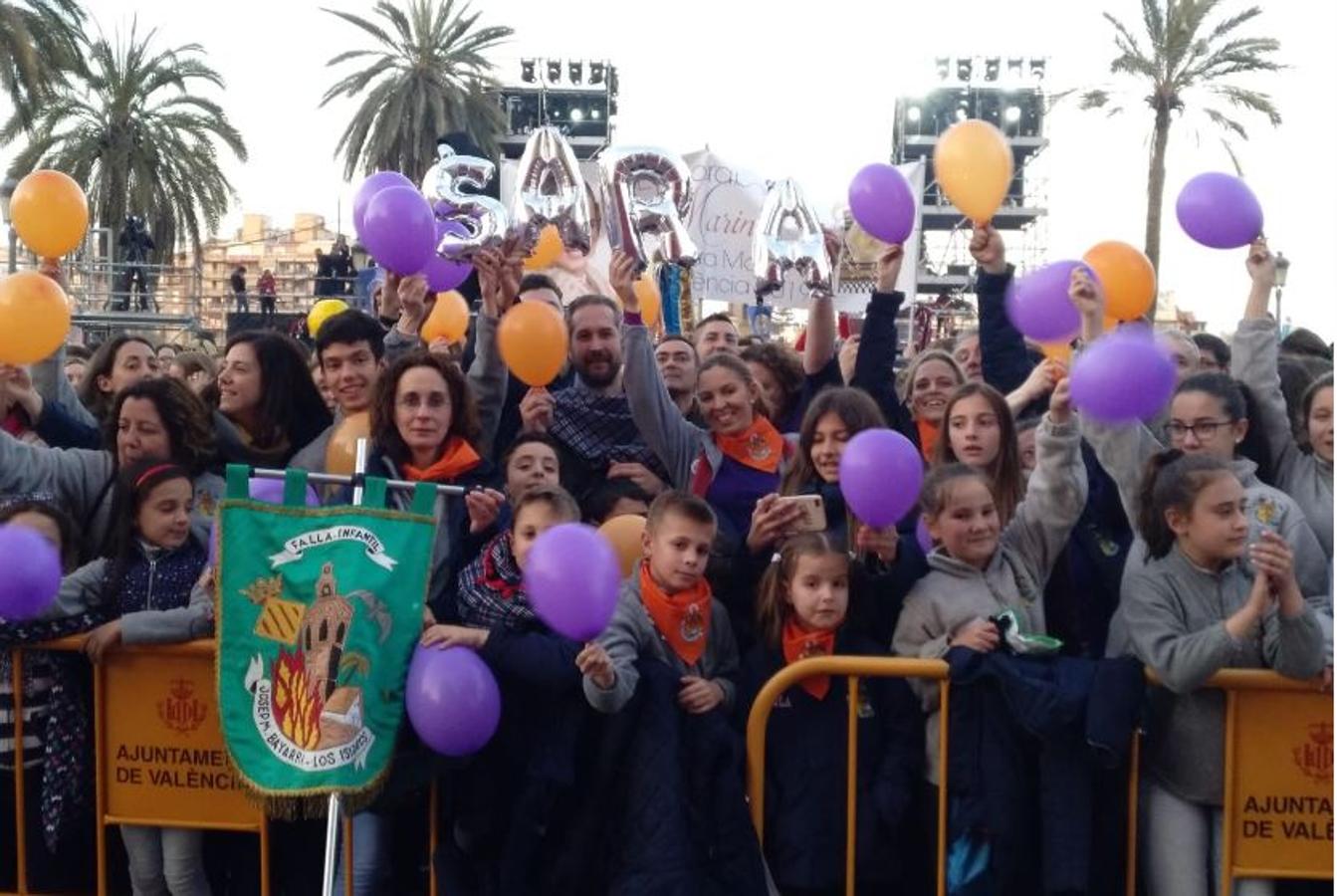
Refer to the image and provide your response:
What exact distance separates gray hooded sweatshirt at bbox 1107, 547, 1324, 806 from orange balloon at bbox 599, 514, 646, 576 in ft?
4.34

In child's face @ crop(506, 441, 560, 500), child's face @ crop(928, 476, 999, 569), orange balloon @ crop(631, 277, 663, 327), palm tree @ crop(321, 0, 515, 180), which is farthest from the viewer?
palm tree @ crop(321, 0, 515, 180)

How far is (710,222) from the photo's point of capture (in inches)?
388

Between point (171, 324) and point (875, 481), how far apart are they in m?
23.3

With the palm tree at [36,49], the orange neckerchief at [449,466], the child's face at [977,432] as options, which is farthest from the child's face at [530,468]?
the palm tree at [36,49]

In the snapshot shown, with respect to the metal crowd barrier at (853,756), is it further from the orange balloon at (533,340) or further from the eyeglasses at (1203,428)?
the orange balloon at (533,340)

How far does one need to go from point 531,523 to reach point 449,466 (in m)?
→ 0.60

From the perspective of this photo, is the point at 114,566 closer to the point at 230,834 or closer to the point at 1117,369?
the point at 230,834

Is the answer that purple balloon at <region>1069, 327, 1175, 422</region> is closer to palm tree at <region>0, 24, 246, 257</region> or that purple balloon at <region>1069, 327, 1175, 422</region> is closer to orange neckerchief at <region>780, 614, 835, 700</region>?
orange neckerchief at <region>780, 614, 835, 700</region>

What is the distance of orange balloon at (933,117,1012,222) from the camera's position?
555cm

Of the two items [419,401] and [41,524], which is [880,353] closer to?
[419,401]

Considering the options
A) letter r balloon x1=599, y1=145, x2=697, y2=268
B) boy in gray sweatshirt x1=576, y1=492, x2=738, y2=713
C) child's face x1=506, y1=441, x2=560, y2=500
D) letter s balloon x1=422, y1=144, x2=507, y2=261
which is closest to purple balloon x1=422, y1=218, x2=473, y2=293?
letter s balloon x1=422, y1=144, x2=507, y2=261

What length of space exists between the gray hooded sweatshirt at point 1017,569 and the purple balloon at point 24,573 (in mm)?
2185

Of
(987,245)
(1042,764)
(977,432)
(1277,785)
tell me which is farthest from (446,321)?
(1277,785)

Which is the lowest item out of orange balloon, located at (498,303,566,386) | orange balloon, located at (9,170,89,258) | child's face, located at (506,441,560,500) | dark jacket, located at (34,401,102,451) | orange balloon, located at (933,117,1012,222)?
child's face, located at (506,441,560,500)
